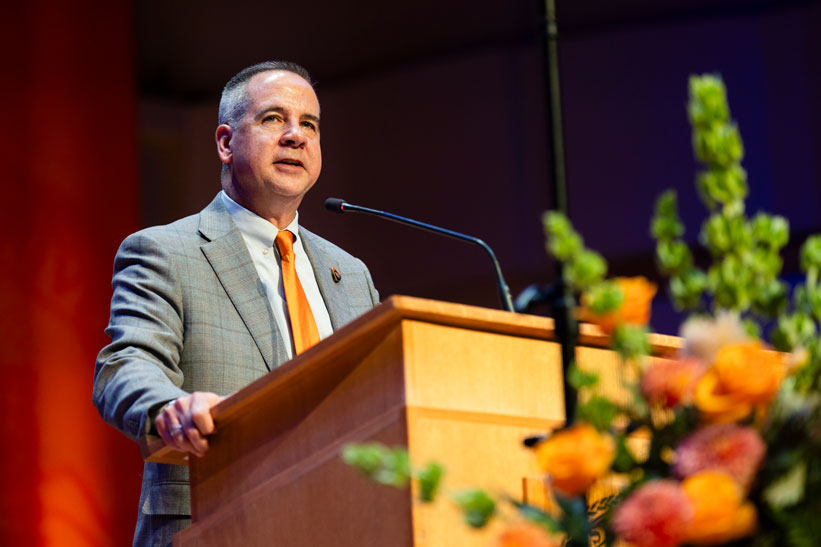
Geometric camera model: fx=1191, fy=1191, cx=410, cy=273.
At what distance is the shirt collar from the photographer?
8.32 feet

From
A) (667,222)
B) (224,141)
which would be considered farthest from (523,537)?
(224,141)

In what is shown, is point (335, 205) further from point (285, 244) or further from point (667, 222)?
point (667, 222)

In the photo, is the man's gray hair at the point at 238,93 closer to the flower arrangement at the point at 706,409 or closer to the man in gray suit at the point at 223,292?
the man in gray suit at the point at 223,292

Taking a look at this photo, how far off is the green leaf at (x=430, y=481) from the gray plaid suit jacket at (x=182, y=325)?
3.64 ft

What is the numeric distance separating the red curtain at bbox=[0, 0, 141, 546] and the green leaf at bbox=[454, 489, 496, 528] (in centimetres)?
360

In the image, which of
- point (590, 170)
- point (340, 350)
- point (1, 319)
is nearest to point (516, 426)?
point (340, 350)

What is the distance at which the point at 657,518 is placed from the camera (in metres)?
0.86

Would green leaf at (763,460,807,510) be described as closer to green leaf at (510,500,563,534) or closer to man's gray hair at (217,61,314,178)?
green leaf at (510,500,563,534)

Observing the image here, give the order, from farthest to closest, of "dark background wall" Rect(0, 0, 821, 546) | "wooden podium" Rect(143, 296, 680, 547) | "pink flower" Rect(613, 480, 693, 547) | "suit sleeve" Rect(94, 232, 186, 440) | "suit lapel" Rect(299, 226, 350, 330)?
"dark background wall" Rect(0, 0, 821, 546)
"suit lapel" Rect(299, 226, 350, 330)
"suit sleeve" Rect(94, 232, 186, 440)
"wooden podium" Rect(143, 296, 680, 547)
"pink flower" Rect(613, 480, 693, 547)

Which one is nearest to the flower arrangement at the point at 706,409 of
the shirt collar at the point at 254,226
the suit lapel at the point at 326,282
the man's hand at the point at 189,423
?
the man's hand at the point at 189,423

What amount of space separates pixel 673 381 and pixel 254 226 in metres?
1.71

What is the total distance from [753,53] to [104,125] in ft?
11.2

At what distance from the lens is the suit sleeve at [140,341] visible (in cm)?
192

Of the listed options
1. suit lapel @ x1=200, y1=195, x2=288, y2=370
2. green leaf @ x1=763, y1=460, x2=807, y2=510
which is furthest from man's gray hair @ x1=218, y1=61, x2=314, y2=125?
green leaf @ x1=763, y1=460, x2=807, y2=510
